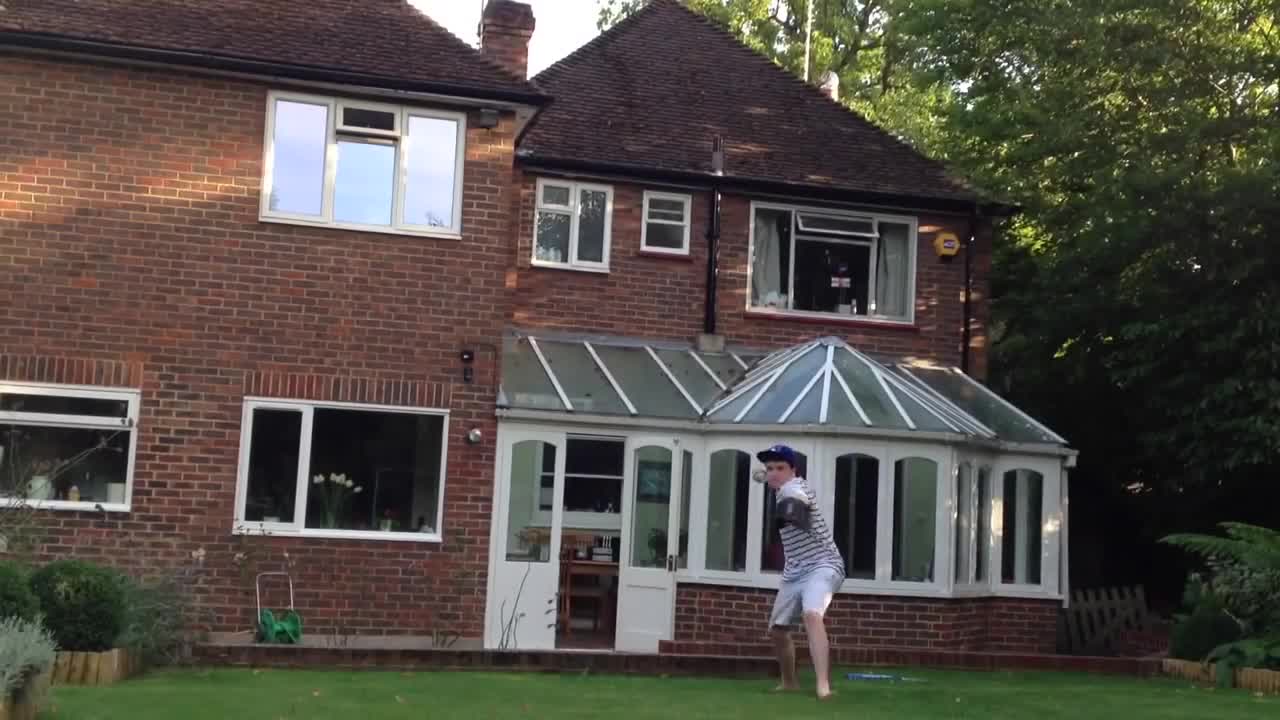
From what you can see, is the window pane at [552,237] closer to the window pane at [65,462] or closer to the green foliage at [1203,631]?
the window pane at [65,462]

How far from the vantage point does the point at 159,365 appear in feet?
51.0

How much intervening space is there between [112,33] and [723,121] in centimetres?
825

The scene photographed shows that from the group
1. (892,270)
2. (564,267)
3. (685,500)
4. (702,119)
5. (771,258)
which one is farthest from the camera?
(702,119)

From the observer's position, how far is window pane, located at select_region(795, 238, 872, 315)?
19.7m

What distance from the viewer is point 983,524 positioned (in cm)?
1744

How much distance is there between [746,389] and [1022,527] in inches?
139

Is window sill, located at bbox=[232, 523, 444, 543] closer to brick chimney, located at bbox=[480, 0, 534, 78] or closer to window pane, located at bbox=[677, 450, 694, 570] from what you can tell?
window pane, located at bbox=[677, 450, 694, 570]

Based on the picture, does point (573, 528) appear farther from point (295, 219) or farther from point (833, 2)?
point (833, 2)

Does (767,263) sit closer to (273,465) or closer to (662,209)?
(662,209)

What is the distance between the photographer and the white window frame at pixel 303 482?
15688 mm

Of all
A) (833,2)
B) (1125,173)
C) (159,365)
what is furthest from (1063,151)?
(833,2)

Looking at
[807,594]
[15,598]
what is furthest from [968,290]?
[15,598]

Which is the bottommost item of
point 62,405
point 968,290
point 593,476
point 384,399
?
point 593,476

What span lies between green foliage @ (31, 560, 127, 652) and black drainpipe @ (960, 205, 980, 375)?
11.8 metres
